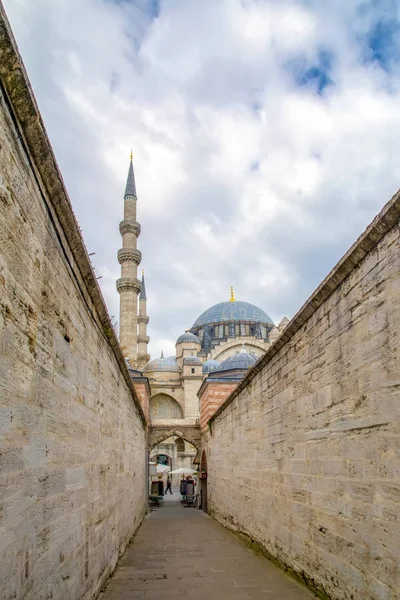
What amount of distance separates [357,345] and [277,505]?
3122 mm

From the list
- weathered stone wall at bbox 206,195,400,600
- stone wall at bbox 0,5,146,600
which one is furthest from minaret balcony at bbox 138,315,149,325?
stone wall at bbox 0,5,146,600

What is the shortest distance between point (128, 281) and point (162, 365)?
1277 cm

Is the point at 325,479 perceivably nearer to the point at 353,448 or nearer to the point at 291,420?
the point at 353,448

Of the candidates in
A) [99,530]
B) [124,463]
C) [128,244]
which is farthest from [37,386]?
[128,244]

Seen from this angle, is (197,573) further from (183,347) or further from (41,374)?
(183,347)

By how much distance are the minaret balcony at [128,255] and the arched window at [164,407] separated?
44.7 ft

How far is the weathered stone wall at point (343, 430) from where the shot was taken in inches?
131

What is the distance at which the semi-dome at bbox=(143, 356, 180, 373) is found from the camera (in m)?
41.1

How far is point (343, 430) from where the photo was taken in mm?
4066

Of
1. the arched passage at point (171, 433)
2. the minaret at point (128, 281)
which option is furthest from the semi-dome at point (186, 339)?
the arched passage at point (171, 433)

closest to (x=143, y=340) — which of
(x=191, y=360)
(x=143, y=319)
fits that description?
(x=143, y=319)

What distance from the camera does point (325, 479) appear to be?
14.5ft

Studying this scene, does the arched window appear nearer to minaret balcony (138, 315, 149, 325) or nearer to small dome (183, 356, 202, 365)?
small dome (183, 356, 202, 365)

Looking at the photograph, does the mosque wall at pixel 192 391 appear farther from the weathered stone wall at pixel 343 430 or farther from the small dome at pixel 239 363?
the weathered stone wall at pixel 343 430
